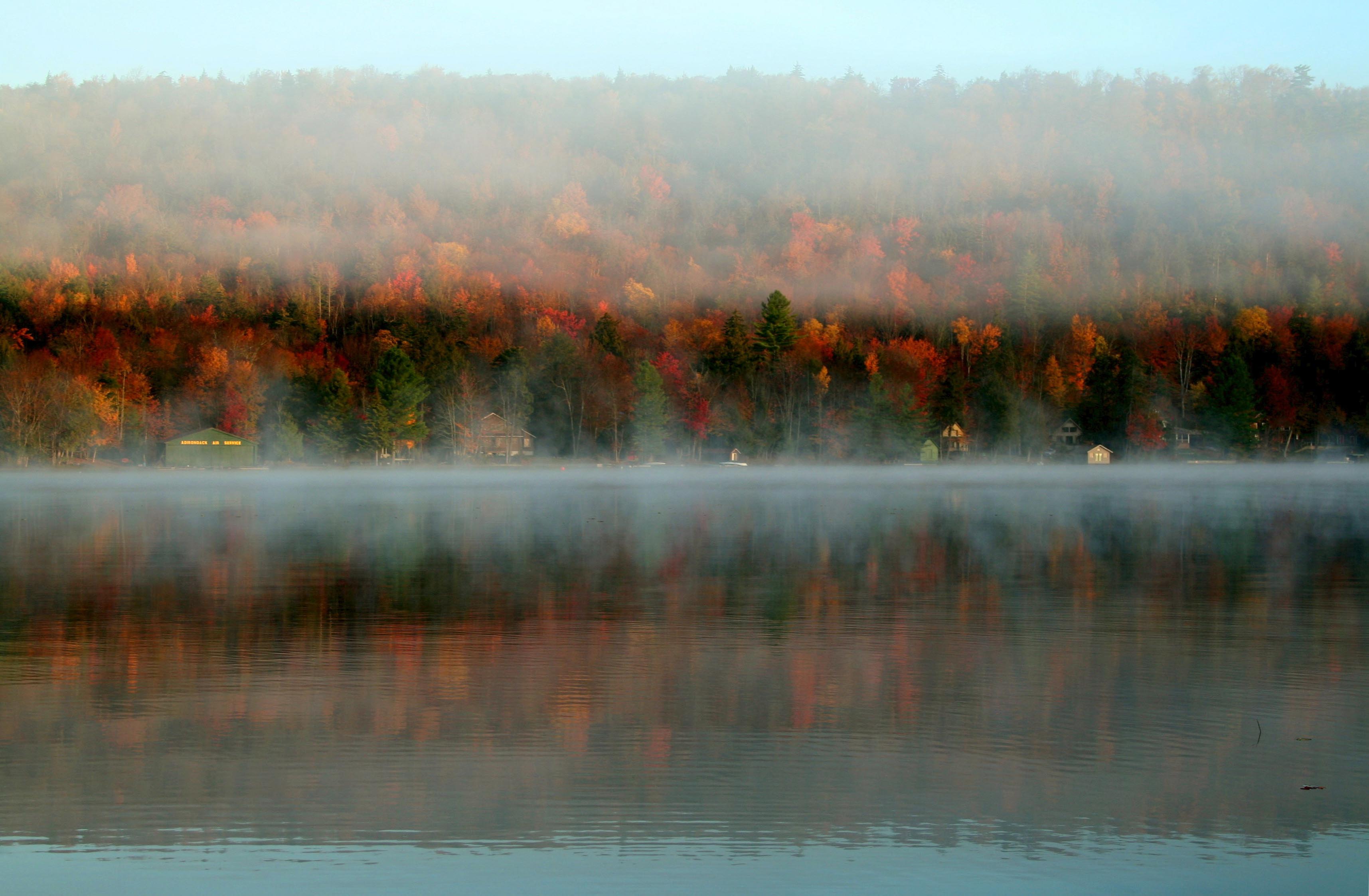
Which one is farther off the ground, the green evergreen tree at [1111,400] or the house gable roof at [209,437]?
the green evergreen tree at [1111,400]

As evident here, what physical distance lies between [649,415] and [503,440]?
17944mm

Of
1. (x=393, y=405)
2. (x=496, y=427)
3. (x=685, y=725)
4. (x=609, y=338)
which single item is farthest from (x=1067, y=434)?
(x=685, y=725)

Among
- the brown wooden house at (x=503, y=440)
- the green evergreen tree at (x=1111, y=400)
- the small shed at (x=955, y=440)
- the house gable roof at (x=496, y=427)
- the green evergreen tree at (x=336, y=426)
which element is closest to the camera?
the green evergreen tree at (x=336, y=426)

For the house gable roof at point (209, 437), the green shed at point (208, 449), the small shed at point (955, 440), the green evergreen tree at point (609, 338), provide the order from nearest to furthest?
the green shed at point (208, 449)
the house gable roof at point (209, 437)
the small shed at point (955, 440)
the green evergreen tree at point (609, 338)

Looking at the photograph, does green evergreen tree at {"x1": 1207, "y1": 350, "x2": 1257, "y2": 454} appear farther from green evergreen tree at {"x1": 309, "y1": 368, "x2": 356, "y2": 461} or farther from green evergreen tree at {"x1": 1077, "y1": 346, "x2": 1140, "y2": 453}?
green evergreen tree at {"x1": 309, "y1": 368, "x2": 356, "y2": 461}

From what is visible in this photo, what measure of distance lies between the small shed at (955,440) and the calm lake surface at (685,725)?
109m

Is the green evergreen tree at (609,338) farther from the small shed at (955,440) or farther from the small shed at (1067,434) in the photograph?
the small shed at (1067,434)

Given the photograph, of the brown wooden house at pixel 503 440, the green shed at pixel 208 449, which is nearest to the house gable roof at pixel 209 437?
the green shed at pixel 208 449

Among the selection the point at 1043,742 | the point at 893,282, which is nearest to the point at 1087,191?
the point at 893,282

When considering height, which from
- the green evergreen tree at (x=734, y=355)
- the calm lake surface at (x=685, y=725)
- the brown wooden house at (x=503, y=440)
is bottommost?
the calm lake surface at (x=685, y=725)

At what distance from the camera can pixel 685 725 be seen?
1080 cm

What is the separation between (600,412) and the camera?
12656 cm

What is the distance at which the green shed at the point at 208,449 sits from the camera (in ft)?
386

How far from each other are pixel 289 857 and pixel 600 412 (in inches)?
4691
